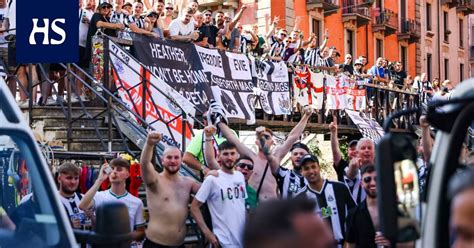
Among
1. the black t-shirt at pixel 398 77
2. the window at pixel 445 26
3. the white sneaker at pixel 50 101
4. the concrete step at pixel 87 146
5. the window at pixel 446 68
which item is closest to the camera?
the concrete step at pixel 87 146

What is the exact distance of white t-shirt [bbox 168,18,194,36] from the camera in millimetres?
17422

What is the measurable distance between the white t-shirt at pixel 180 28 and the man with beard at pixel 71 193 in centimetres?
786

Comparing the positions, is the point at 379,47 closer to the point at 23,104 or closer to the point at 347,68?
the point at 347,68

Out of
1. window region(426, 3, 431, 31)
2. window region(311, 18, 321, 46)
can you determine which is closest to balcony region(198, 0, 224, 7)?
window region(311, 18, 321, 46)

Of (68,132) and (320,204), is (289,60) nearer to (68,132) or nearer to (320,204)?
(68,132)

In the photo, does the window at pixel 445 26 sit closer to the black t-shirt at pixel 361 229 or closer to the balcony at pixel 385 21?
the balcony at pixel 385 21

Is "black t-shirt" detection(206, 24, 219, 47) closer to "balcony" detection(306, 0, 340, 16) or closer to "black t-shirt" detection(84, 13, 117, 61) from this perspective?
"black t-shirt" detection(84, 13, 117, 61)

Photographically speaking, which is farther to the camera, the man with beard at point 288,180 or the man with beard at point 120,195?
the man with beard at point 288,180

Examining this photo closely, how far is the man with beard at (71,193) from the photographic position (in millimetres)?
9414

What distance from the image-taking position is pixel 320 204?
9672 mm

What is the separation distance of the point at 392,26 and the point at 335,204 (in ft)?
123

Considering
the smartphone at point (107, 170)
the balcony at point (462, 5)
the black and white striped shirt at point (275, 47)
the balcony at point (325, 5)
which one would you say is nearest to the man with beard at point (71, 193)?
the smartphone at point (107, 170)

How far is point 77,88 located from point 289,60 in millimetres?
7759

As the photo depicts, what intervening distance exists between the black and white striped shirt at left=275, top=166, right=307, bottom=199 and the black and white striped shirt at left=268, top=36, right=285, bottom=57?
11.5m
